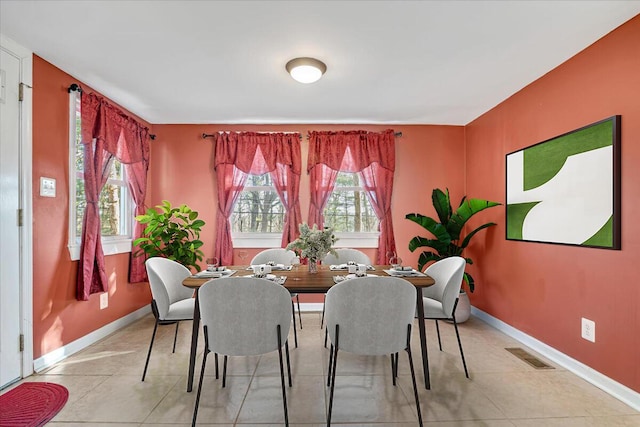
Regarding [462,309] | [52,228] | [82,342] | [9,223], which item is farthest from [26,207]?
[462,309]

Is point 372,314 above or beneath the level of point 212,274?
beneath

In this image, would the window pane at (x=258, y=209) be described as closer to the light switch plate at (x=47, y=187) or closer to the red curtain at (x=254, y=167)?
the red curtain at (x=254, y=167)

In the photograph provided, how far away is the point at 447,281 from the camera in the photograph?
257cm

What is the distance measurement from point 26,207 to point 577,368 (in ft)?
14.1

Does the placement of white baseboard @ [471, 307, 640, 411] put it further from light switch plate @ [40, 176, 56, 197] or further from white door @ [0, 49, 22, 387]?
light switch plate @ [40, 176, 56, 197]

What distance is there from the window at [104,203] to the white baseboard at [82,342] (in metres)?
0.74

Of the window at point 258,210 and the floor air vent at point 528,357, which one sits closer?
the floor air vent at point 528,357

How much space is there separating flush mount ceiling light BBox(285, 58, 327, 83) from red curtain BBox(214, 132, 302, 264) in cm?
158

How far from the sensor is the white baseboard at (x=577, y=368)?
6.91 ft

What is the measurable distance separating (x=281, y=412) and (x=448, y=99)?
3.20 m

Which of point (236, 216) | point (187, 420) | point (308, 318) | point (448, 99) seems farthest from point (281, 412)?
point (448, 99)

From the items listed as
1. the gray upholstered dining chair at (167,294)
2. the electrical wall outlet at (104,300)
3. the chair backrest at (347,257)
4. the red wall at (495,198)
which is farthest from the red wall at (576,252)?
the electrical wall outlet at (104,300)

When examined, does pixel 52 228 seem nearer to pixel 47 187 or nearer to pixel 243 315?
pixel 47 187

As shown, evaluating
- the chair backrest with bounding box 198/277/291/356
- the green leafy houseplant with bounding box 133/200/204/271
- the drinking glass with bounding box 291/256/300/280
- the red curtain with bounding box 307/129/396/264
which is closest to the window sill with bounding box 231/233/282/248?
the red curtain with bounding box 307/129/396/264
